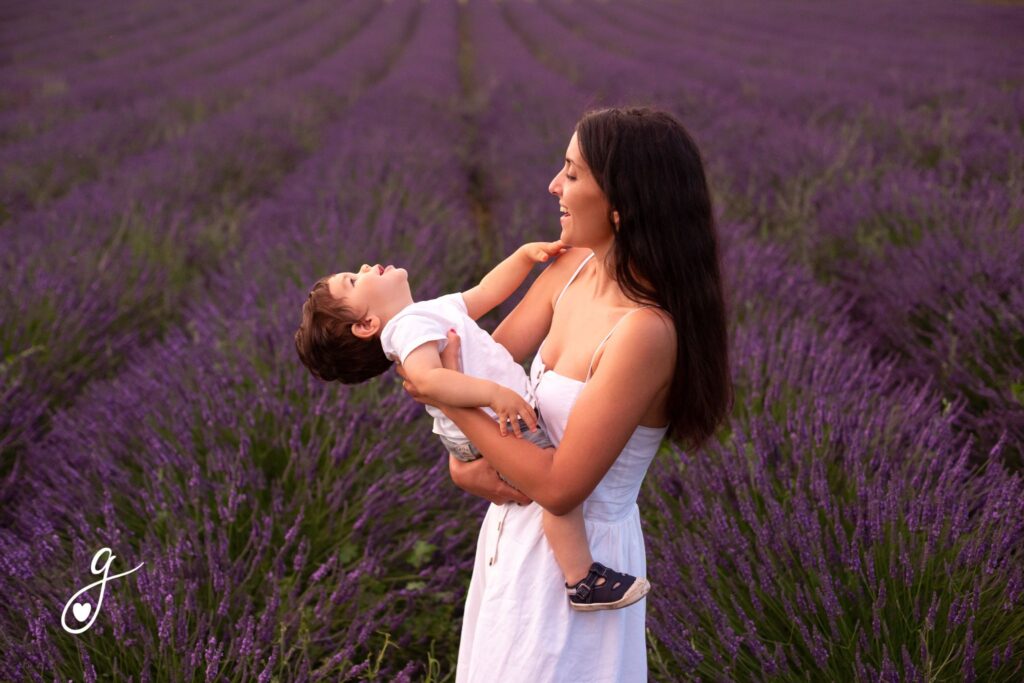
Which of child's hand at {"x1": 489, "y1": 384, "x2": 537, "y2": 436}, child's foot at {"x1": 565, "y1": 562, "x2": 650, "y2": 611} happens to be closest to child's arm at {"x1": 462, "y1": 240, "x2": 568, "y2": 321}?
child's hand at {"x1": 489, "y1": 384, "x2": 537, "y2": 436}

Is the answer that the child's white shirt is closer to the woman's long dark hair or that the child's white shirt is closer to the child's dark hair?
the child's dark hair

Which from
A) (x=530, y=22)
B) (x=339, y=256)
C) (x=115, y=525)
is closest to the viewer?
(x=115, y=525)

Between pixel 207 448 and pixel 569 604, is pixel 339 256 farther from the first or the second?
pixel 569 604

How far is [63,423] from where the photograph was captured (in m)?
2.57

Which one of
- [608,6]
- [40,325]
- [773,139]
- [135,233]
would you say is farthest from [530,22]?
[40,325]

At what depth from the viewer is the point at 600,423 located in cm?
107

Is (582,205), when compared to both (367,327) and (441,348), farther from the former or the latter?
(367,327)

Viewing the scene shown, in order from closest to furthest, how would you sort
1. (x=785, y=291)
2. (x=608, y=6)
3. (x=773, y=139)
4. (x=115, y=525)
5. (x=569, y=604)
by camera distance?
(x=569, y=604) < (x=115, y=525) < (x=785, y=291) < (x=773, y=139) < (x=608, y=6)

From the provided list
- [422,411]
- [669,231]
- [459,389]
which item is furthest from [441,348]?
[422,411]

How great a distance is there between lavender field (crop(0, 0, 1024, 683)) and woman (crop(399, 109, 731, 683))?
0.37 meters

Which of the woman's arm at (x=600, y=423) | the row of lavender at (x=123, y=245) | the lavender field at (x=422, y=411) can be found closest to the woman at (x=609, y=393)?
the woman's arm at (x=600, y=423)

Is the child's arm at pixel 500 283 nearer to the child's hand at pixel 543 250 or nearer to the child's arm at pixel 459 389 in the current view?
the child's hand at pixel 543 250

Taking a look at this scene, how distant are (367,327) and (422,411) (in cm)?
134

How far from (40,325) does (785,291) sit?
2847 mm
